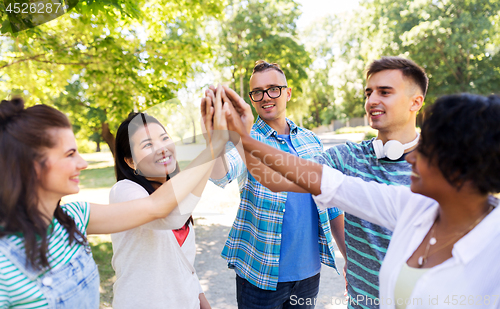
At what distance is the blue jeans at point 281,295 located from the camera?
7.81 feet

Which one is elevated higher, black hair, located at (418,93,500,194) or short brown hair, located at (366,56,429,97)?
short brown hair, located at (366,56,429,97)

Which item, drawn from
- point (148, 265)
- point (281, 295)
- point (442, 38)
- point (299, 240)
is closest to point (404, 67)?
point (299, 240)

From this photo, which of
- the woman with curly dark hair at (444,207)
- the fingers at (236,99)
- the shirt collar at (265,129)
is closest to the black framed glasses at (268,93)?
the shirt collar at (265,129)

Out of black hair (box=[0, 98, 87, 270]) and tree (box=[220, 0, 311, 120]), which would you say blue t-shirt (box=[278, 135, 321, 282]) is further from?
tree (box=[220, 0, 311, 120])

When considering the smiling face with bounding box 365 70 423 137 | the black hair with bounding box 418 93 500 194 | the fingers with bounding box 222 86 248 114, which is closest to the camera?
the black hair with bounding box 418 93 500 194

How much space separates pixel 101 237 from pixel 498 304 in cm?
708

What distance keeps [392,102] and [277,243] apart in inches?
49.5

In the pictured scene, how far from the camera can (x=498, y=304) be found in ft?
3.94

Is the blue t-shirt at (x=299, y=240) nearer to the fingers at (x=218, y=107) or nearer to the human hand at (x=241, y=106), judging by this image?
the human hand at (x=241, y=106)

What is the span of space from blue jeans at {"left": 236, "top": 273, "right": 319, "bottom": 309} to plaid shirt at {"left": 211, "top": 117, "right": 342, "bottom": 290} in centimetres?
8

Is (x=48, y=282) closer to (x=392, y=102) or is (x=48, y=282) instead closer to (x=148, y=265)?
(x=148, y=265)

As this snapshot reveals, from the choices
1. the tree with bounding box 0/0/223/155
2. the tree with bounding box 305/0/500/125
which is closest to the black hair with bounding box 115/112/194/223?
the tree with bounding box 0/0/223/155

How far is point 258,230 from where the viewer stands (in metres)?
2.43

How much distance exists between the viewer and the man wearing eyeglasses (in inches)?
93.5
